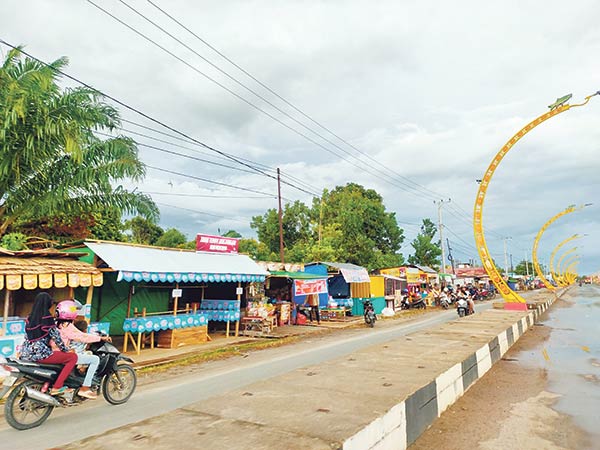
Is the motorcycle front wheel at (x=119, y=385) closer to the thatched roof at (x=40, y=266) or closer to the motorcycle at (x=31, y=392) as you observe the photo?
the motorcycle at (x=31, y=392)

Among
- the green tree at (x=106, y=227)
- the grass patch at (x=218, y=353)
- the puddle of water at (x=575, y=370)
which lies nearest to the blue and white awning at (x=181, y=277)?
the grass patch at (x=218, y=353)

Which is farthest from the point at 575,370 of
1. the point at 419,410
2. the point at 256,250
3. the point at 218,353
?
the point at 256,250

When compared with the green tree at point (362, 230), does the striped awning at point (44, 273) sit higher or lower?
lower

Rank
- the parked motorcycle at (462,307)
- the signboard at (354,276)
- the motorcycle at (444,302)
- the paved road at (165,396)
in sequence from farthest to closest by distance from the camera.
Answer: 1. the motorcycle at (444,302)
2. the signboard at (354,276)
3. the parked motorcycle at (462,307)
4. the paved road at (165,396)

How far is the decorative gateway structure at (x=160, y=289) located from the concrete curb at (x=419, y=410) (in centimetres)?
871

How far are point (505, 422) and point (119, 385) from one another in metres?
6.10

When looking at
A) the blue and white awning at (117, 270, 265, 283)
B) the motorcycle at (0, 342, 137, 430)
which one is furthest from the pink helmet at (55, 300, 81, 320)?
the blue and white awning at (117, 270, 265, 283)

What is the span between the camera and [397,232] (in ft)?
144

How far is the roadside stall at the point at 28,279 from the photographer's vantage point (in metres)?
8.62

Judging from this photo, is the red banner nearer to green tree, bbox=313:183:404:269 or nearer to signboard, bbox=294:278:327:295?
signboard, bbox=294:278:327:295

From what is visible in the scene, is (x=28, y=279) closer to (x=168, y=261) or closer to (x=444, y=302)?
(x=168, y=261)

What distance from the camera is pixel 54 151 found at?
1116cm

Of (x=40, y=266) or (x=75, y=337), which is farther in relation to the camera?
(x=40, y=266)

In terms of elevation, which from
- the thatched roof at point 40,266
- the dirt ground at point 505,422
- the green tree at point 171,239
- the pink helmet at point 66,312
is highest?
the green tree at point 171,239
